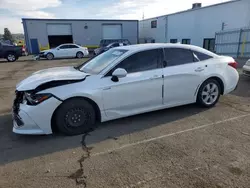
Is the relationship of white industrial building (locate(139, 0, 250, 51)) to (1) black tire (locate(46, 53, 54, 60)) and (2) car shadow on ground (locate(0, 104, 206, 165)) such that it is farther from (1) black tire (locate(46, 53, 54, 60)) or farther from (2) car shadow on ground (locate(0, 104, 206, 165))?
(2) car shadow on ground (locate(0, 104, 206, 165))

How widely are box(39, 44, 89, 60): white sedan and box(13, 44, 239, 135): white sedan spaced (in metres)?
17.4

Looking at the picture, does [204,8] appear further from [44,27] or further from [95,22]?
[44,27]

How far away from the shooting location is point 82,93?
11.8 feet

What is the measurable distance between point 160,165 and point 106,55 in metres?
2.73

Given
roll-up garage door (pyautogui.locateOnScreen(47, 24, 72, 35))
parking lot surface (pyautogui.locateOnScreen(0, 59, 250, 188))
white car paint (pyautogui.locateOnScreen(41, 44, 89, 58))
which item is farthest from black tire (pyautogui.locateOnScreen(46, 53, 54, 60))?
parking lot surface (pyautogui.locateOnScreen(0, 59, 250, 188))

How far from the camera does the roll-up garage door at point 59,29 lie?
29981 mm

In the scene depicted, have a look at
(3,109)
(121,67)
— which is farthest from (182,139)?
(3,109)

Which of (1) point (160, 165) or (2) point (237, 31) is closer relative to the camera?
(1) point (160, 165)

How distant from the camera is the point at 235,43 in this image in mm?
17000

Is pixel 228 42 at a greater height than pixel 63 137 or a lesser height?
greater

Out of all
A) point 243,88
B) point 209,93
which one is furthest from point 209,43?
point 209,93

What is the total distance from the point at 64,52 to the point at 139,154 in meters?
19.7

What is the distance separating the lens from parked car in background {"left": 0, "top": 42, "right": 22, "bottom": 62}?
58.9 ft

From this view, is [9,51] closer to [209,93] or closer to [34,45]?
[34,45]
